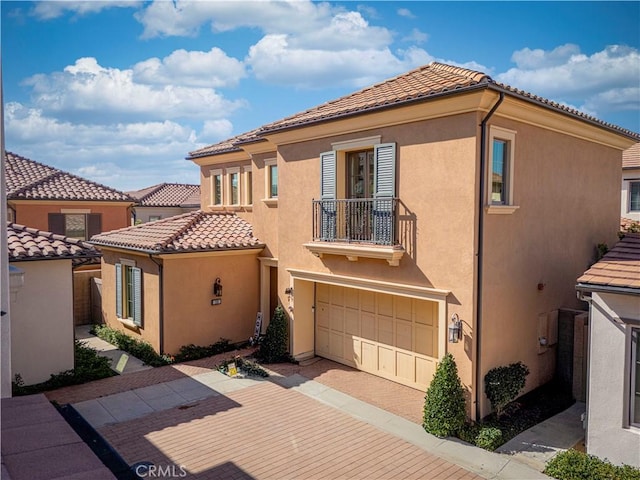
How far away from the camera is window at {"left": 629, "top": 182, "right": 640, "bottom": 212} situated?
25781 millimetres

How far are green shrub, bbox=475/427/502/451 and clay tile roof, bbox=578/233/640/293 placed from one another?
11.2ft

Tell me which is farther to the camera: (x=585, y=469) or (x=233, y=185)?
(x=233, y=185)

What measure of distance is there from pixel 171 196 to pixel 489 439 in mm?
36659

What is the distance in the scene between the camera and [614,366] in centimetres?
846

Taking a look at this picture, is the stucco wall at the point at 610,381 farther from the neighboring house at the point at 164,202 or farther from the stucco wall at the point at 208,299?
the neighboring house at the point at 164,202

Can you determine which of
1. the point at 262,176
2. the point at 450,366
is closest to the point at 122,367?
the point at 262,176

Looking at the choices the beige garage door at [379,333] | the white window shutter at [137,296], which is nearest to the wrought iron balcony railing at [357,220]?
the beige garage door at [379,333]

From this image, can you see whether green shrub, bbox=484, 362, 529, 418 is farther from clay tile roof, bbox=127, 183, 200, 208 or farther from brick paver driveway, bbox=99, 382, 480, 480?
clay tile roof, bbox=127, 183, 200, 208

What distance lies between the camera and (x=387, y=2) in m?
11.6

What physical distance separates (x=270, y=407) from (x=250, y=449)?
199cm

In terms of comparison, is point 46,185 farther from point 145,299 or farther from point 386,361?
point 386,361

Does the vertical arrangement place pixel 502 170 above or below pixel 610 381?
above

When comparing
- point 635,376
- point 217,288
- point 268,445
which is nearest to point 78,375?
point 217,288

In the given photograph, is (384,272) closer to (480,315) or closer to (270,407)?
(480,315)
